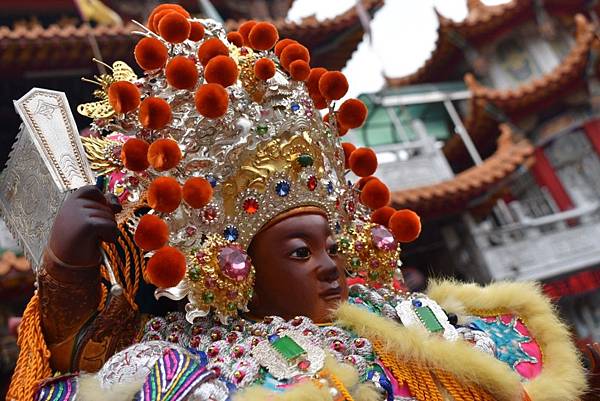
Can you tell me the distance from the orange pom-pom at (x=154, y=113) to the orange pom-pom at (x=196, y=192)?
0.19 meters

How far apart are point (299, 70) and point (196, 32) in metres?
0.36

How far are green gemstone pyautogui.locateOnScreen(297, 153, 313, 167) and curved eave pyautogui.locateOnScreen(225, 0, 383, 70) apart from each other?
19.4 feet

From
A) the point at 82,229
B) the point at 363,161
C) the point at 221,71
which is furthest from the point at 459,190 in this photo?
the point at 82,229

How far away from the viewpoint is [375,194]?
7.02 ft

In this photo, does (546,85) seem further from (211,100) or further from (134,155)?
(134,155)

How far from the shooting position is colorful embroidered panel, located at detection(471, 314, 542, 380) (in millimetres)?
1823

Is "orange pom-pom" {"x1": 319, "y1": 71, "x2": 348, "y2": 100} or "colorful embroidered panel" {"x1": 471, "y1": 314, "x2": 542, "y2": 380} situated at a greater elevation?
"orange pom-pom" {"x1": 319, "y1": 71, "x2": 348, "y2": 100}

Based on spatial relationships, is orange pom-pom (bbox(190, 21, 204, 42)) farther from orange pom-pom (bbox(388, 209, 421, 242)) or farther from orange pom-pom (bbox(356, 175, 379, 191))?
orange pom-pom (bbox(388, 209, 421, 242))

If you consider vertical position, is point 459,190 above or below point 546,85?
below

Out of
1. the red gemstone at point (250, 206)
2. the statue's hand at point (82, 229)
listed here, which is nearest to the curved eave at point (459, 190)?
the red gemstone at point (250, 206)

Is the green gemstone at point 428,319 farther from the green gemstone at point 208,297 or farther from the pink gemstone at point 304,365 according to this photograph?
the green gemstone at point 208,297

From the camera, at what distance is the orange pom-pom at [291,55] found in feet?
6.46

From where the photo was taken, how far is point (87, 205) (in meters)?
1.56

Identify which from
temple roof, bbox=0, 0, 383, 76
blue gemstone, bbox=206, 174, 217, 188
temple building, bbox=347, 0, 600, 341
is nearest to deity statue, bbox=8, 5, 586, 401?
blue gemstone, bbox=206, 174, 217, 188
